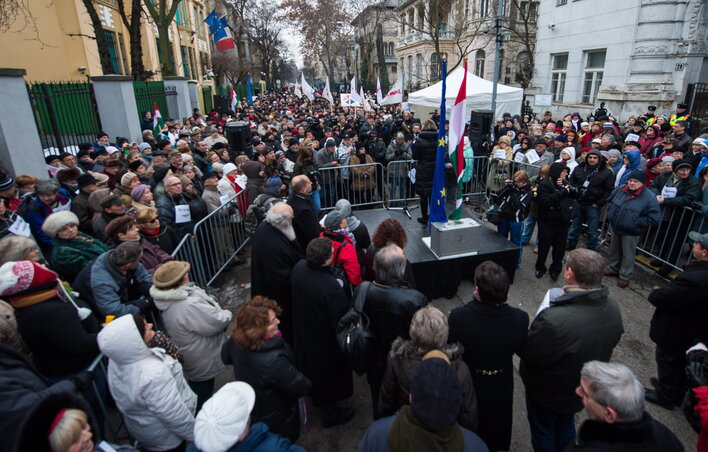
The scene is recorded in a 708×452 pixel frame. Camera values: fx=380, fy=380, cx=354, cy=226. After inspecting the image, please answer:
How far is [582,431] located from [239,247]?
5.72 metres

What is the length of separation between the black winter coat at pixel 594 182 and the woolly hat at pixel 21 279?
20.0 feet

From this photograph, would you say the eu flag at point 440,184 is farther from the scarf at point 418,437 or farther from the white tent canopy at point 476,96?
the white tent canopy at point 476,96

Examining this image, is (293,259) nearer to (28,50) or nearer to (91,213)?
(91,213)

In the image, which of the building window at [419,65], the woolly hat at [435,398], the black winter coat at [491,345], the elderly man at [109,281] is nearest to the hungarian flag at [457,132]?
the black winter coat at [491,345]

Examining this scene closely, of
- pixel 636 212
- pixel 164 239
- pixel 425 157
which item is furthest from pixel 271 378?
pixel 636 212

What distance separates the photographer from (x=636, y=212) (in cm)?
507

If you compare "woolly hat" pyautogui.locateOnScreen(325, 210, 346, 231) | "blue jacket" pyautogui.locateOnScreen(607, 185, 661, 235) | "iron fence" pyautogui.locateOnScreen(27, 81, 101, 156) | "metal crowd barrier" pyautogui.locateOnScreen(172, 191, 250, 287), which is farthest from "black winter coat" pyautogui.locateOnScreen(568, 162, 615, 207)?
"iron fence" pyautogui.locateOnScreen(27, 81, 101, 156)

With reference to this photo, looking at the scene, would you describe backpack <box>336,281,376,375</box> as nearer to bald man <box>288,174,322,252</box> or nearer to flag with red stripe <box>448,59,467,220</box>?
bald man <box>288,174,322,252</box>

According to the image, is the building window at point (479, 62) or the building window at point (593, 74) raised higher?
the building window at point (479, 62)

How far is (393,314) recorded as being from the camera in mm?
2756

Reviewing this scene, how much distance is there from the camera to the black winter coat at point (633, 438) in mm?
1650

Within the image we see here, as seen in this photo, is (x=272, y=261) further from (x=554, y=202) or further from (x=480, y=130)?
(x=480, y=130)

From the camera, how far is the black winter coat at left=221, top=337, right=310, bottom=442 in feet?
8.18

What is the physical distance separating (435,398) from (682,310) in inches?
109
